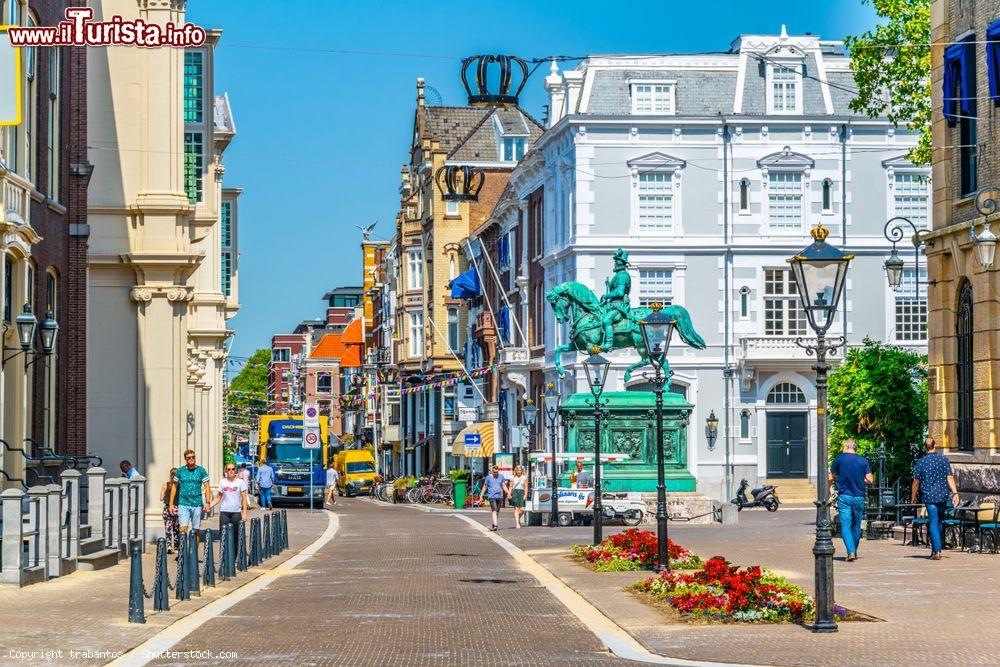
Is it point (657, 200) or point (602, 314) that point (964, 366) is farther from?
point (657, 200)

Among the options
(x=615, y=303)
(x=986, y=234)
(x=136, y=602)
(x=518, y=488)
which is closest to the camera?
(x=136, y=602)

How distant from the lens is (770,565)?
76.2 ft

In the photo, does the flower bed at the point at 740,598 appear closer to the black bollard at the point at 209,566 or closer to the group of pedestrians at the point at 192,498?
the black bollard at the point at 209,566

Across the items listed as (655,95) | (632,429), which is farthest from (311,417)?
(655,95)

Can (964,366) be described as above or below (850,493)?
above

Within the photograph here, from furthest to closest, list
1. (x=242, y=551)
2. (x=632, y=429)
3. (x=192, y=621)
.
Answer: (x=632, y=429)
(x=242, y=551)
(x=192, y=621)

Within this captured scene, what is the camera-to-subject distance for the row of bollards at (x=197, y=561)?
1587 centimetres

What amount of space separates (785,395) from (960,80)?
101 feet

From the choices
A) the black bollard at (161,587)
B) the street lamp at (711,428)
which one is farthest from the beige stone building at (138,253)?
the street lamp at (711,428)

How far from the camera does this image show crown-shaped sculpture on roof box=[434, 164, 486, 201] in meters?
63.6

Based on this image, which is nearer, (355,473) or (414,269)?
(355,473)

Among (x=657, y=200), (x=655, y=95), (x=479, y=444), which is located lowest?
(x=479, y=444)

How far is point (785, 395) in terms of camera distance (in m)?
57.3

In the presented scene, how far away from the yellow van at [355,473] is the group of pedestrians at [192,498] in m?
58.5
